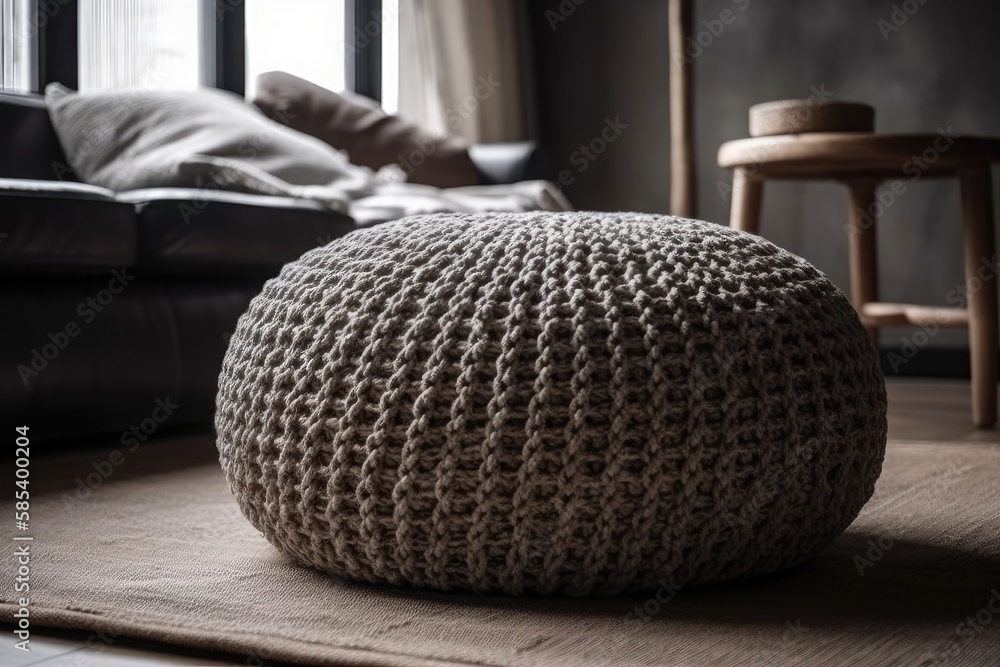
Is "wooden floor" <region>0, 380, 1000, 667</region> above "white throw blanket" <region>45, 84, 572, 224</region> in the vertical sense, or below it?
below

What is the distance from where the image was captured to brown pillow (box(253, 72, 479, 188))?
10.1 feet

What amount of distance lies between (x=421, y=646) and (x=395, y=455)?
0.49 feet

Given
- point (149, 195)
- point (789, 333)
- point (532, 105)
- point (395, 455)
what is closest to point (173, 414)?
point (149, 195)

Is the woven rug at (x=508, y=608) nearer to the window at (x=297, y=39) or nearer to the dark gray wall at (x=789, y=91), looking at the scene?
the dark gray wall at (x=789, y=91)

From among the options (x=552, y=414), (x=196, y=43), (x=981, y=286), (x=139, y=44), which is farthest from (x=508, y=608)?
(x=196, y=43)

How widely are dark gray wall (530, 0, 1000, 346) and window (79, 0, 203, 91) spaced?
1344 mm

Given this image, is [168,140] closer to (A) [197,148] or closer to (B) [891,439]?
(A) [197,148]

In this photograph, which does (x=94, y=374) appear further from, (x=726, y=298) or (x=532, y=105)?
(x=532, y=105)

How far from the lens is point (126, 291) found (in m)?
1.84

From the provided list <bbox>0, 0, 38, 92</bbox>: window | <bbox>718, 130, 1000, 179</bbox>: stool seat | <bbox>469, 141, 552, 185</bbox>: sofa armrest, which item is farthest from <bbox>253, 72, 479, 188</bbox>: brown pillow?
<bbox>718, 130, 1000, 179</bbox>: stool seat

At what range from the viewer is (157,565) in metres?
1.06

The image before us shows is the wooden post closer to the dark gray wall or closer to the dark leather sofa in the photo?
the dark gray wall

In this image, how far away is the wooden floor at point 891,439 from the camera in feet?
2.67

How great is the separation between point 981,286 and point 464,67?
6.94 feet
